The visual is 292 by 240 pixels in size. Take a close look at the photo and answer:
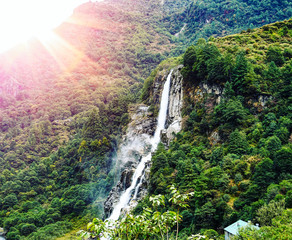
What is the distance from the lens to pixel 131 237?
8.85 m

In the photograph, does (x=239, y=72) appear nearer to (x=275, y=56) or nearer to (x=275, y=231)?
(x=275, y=56)

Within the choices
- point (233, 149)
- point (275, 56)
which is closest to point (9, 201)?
point (233, 149)

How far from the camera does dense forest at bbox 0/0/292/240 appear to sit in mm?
33869

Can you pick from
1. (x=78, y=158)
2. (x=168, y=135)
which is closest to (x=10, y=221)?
(x=78, y=158)

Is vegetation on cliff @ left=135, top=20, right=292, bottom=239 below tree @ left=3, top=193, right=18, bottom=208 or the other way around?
the other way around

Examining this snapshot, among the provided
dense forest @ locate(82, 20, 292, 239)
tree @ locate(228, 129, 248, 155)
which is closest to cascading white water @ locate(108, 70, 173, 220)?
dense forest @ locate(82, 20, 292, 239)

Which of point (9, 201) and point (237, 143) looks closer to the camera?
point (237, 143)

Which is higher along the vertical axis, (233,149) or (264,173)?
(264,173)

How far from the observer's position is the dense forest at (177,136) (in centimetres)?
3387

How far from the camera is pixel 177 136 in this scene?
53.0m

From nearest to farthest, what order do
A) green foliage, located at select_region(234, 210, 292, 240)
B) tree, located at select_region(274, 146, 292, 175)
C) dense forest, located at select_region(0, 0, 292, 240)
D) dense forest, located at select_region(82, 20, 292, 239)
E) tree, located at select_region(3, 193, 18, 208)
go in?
green foliage, located at select_region(234, 210, 292, 240), dense forest, located at select_region(82, 20, 292, 239), tree, located at select_region(274, 146, 292, 175), dense forest, located at select_region(0, 0, 292, 240), tree, located at select_region(3, 193, 18, 208)

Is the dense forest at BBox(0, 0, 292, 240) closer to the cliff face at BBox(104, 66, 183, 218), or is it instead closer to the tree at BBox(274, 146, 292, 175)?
the tree at BBox(274, 146, 292, 175)

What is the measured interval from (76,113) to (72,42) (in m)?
83.1

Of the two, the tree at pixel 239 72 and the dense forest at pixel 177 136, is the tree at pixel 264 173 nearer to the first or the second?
the dense forest at pixel 177 136
